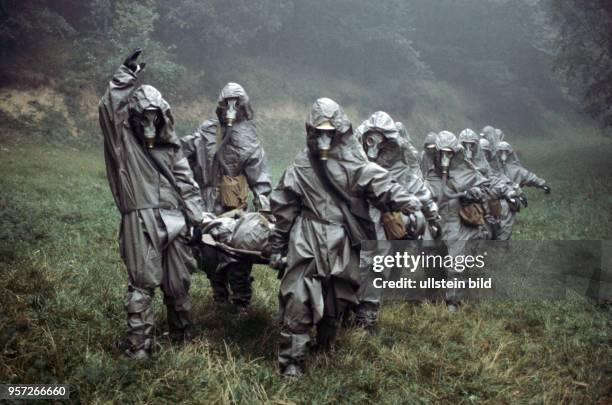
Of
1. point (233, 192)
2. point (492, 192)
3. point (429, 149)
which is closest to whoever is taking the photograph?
point (233, 192)

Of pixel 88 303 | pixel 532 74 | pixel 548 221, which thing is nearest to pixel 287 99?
pixel 548 221

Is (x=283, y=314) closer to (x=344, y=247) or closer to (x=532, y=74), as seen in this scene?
(x=344, y=247)

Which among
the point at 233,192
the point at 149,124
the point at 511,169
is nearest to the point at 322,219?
the point at 149,124

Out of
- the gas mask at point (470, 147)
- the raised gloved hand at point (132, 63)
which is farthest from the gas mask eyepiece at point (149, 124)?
the gas mask at point (470, 147)

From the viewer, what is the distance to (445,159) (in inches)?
339

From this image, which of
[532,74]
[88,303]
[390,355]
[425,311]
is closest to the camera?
[390,355]

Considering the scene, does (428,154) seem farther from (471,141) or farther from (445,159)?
(445,159)

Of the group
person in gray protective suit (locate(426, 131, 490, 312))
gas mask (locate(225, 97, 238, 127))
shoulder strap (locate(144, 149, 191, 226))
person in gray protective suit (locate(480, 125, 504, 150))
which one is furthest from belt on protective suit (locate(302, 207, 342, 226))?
person in gray protective suit (locate(480, 125, 504, 150))

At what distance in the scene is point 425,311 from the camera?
7211 mm

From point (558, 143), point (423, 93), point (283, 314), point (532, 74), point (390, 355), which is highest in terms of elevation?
point (532, 74)

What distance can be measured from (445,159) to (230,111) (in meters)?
3.15

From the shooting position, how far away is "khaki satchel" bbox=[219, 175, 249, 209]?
7594 mm

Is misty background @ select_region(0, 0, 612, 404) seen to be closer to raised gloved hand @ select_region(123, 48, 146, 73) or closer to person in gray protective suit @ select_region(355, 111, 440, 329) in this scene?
person in gray protective suit @ select_region(355, 111, 440, 329)

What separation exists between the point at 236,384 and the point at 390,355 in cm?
165
